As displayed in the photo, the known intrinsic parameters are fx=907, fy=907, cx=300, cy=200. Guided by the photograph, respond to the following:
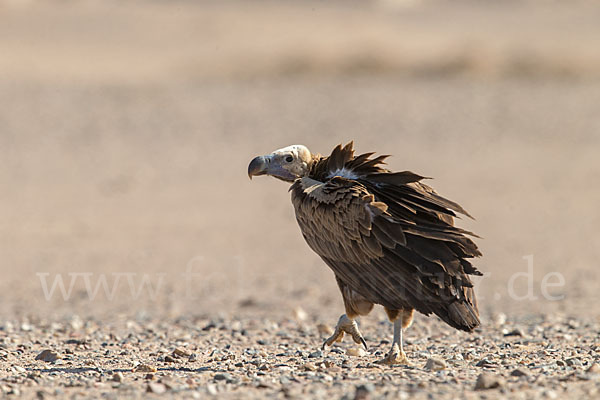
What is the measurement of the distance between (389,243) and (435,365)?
2.96 ft

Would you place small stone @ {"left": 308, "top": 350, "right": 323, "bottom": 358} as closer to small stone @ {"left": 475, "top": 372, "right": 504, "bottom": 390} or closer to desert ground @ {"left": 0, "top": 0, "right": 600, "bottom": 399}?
desert ground @ {"left": 0, "top": 0, "right": 600, "bottom": 399}

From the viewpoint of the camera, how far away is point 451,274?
6254 mm

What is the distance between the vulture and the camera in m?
6.29

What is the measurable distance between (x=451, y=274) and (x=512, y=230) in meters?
9.99

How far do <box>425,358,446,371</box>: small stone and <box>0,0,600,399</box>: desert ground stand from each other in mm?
29

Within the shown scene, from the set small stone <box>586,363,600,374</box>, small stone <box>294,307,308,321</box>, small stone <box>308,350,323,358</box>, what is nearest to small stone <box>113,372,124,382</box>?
small stone <box>308,350,323,358</box>

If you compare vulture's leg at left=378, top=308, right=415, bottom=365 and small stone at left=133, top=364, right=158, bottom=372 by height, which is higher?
vulture's leg at left=378, top=308, right=415, bottom=365

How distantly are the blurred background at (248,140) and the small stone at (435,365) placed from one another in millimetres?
3733

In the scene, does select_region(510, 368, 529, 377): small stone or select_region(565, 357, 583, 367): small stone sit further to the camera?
select_region(565, 357, 583, 367): small stone

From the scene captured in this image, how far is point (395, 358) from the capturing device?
259 inches

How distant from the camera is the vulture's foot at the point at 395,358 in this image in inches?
259

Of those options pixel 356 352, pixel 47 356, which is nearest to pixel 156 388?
pixel 47 356

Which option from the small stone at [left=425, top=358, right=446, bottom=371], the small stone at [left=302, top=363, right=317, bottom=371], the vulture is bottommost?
the small stone at [left=302, top=363, right=317, bottom=371]

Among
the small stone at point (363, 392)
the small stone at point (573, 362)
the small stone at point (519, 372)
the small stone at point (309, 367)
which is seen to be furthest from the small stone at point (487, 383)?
the small stone at point (309, 367)
